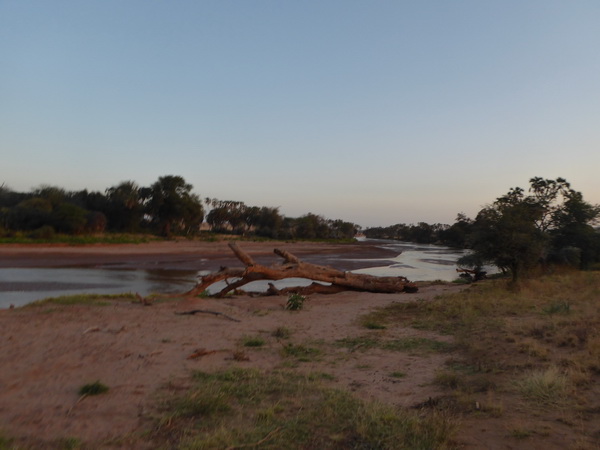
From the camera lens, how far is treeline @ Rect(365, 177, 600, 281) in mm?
16312

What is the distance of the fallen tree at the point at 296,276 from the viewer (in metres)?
15.3

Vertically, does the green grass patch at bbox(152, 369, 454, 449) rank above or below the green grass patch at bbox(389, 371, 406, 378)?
→ above

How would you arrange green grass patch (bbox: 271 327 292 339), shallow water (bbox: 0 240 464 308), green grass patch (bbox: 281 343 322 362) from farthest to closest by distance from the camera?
1. shallow water (bbox: 0 240 464 308)
2. green grass patch (bbox: 271 327 292 339)
3. green grass patch (bbox: 281 343 322 362)

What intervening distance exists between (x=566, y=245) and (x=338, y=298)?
1864cm

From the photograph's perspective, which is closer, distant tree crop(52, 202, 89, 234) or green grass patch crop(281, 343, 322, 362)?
green grass patch crop(281, 343, 322, 362)

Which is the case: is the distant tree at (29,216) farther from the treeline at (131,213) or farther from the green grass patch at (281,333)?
the green grass patch at (281,333)

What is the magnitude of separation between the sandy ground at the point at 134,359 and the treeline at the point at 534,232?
6991 mm

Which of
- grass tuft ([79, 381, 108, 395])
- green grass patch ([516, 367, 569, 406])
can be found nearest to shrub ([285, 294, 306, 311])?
grass tuft ([79, 381, 108, 395])

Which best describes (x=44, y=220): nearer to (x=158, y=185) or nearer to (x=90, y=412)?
(x=158, y=185)

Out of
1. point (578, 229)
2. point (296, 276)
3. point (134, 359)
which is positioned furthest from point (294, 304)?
point (578, 229)

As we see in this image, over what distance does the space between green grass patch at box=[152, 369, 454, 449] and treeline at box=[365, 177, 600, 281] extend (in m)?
13.1

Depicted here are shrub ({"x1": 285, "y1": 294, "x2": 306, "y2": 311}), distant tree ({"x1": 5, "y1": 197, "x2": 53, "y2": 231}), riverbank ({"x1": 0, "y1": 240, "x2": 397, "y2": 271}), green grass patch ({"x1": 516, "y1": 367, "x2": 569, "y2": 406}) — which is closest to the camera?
green grass patch ({"x1": 516, "y1": 367, "x2": 569, "y2": 406})

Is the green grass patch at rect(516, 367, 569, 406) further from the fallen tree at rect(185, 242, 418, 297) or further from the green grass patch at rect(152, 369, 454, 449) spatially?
the fallen tree at rect(185, 242, 418, 297)

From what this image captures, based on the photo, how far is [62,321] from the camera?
9.52m
